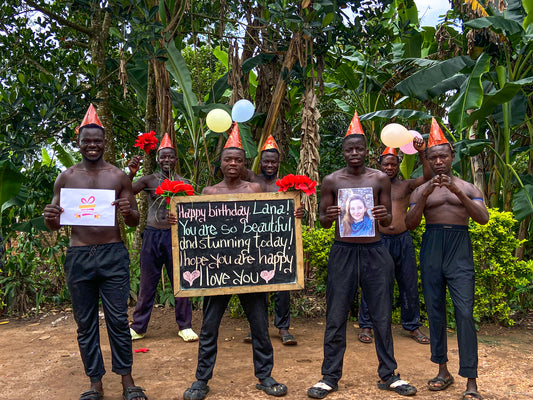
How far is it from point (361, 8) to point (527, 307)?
4702 mm

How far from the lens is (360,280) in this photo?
12.7 ft

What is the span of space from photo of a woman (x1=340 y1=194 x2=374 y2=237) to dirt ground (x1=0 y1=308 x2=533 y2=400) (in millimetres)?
1307

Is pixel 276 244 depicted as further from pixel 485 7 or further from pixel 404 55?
pixel 404 55

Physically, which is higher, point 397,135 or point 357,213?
point 397,135

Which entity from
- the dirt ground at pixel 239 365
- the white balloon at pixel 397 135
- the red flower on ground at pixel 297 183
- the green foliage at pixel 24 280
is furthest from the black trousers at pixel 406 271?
the green foliage at pixel 24 280

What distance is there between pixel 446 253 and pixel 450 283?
240mm

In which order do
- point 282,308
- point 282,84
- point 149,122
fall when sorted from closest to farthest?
point 282,308, point 282,84, point 149,122

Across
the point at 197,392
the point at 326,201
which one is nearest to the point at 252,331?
the point at 197,392

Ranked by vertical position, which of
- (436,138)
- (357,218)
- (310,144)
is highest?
(310,144)

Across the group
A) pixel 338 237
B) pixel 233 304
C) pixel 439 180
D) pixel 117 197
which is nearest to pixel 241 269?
pixel 338 237

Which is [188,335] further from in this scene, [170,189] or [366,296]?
[366,296]

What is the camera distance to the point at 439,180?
3641mm

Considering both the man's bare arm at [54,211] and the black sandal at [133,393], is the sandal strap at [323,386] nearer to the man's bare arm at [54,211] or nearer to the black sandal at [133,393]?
the black sandal at [133,393]

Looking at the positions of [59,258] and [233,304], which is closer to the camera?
[233,304]
